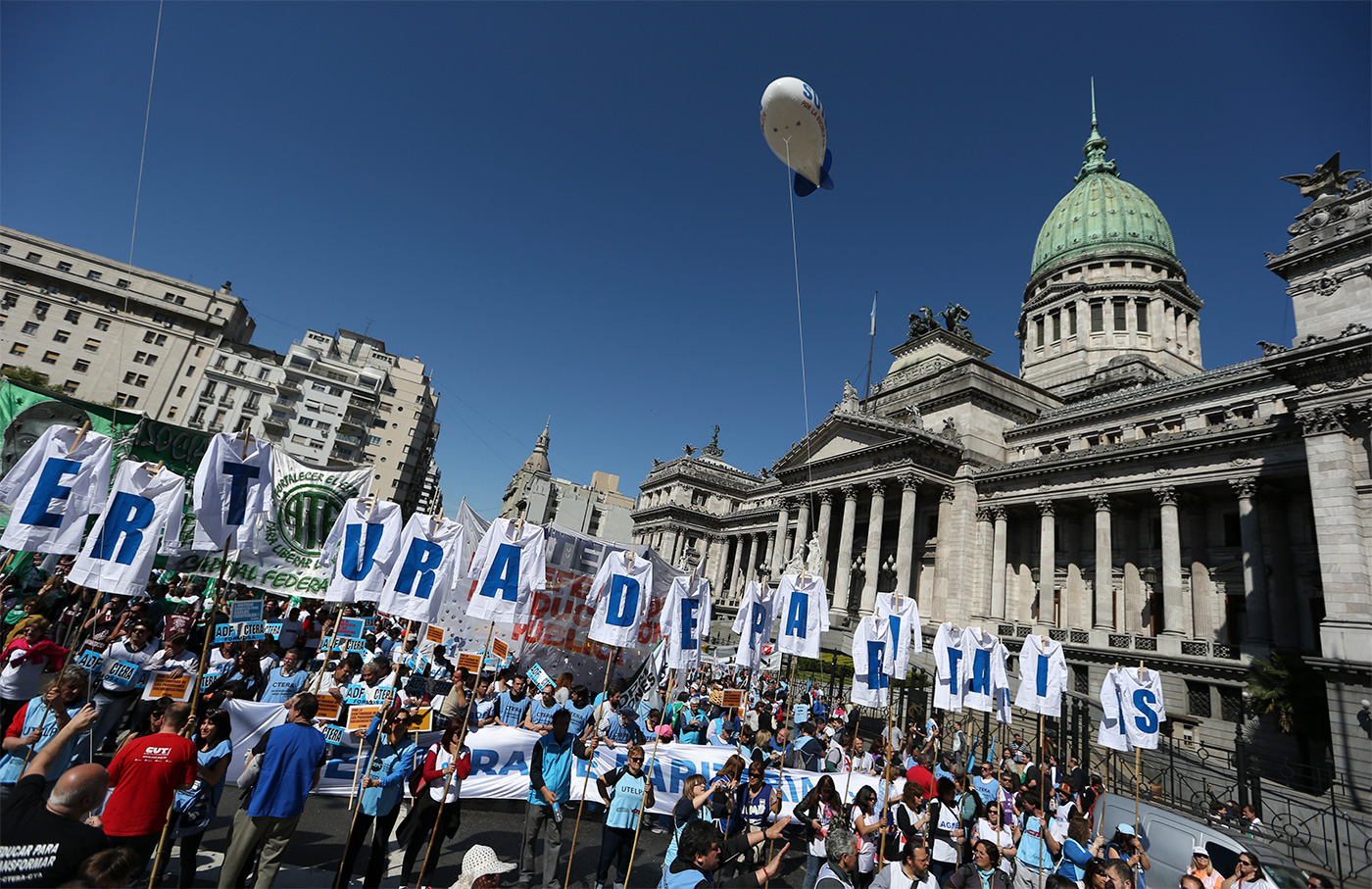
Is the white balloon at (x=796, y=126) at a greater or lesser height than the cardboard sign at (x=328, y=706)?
greater

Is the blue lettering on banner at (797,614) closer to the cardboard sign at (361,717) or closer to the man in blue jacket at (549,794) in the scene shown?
the man in blue jacket at (549,794)

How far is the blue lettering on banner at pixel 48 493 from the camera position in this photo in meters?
8.25

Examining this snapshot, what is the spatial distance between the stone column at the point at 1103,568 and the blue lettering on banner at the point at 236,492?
32.7 meters

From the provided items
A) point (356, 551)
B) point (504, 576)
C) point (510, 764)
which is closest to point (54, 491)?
point (356, 551)

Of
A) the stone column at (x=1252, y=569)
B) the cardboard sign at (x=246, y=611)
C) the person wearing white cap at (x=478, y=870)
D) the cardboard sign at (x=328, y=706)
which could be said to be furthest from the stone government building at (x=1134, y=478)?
the cardboard sign at (x=246, y=611)

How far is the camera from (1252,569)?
24.1m

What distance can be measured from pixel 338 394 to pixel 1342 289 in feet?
260

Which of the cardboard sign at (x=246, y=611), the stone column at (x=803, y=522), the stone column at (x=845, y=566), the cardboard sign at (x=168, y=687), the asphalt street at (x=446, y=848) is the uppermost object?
the stone column at (x=803, y=522)

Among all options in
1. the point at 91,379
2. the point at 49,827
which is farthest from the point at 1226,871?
the point at 91,379

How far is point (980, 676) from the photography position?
13172 mm

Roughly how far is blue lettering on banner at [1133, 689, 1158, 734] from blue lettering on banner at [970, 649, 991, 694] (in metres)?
2.61

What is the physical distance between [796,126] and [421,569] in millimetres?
13393

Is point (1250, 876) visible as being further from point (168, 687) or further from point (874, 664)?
point (168, 687)

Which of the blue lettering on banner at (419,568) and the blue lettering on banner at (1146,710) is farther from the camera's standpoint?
the blue lettering on banner at (1146,710)
